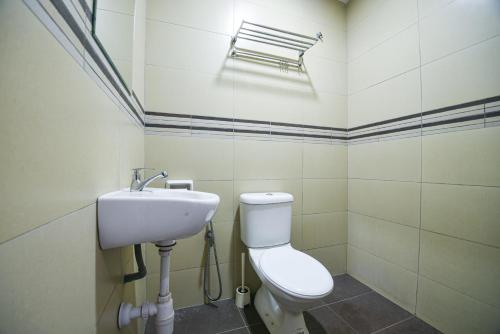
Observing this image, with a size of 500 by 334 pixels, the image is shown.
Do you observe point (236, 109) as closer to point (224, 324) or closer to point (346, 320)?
point (224, 324)

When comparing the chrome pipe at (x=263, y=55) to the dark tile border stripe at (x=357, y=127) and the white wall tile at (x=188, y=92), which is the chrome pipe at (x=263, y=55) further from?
the dark tile border stripe at (x=357, y=127)

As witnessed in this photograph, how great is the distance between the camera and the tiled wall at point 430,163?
1.01 m

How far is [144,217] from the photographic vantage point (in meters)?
0.56

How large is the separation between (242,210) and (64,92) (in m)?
1.13

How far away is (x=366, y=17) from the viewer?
165 cm

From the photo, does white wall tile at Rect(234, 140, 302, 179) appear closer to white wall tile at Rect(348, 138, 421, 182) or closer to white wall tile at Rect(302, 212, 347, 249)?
white wall tile at Rect(302, 212, 347, 249)

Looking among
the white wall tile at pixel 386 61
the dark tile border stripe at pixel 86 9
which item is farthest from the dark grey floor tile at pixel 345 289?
the dark tile border stripe at pixel 86 9

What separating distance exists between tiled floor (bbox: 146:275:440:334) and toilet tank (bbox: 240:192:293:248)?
17.7 inches

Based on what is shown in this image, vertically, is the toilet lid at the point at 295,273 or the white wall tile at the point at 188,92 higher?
the white wall tile at the point at 188,92

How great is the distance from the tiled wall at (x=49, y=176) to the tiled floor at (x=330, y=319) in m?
0.81

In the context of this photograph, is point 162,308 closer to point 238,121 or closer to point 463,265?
point 238,121

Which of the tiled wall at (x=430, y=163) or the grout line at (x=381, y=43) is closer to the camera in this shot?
the tiled wall at (x=430, y=163)

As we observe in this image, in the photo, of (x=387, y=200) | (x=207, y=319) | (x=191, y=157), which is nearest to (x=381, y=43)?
(x=387, y=200)

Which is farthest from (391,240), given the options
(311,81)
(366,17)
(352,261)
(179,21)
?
(179,21)
